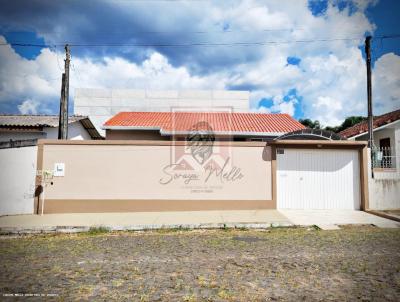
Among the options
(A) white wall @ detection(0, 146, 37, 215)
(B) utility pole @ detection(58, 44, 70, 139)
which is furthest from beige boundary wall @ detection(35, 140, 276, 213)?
(B) utility pole @ detection(58, 44, 70, 139)

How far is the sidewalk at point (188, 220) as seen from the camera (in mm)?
7492

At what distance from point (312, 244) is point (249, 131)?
8.54 m

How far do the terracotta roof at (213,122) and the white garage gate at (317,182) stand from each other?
4.03 meters

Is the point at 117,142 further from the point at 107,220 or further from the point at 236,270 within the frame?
the point at 236,270

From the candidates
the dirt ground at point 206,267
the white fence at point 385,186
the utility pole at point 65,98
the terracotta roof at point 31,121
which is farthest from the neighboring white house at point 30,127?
the white fence at point 385,186

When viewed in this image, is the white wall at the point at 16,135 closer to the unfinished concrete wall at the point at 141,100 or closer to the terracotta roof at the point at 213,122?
the terracotta roof at the point at 213,122

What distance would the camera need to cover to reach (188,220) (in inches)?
320

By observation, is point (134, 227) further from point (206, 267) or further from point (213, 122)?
point (213, 122)

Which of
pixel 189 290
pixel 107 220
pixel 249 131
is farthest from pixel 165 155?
pixel 189 290

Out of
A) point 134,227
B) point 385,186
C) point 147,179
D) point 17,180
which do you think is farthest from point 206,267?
point 385,186

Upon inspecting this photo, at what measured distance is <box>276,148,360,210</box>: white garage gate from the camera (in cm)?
995

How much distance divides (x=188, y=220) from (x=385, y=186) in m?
7.73

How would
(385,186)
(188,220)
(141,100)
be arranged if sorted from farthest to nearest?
1. (141,100)
2. (385,186)
3. (188,220)

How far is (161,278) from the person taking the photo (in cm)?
386
